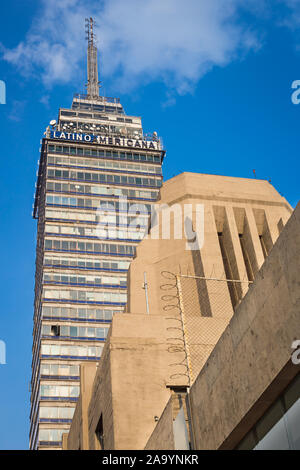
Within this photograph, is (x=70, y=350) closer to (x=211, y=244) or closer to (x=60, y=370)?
(x=60, y=370)

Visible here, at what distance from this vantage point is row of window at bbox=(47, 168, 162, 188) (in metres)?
102

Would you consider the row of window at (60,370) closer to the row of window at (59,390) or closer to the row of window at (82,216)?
the row of window at (59,390)

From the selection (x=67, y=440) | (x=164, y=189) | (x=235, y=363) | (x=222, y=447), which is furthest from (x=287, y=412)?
(x=67, y=440)

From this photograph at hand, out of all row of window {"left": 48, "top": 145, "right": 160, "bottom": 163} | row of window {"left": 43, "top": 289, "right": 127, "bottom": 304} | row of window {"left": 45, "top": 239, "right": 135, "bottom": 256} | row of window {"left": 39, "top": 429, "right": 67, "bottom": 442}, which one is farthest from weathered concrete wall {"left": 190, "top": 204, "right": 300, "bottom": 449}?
row of window {"left": 48, "top": 145, "right": 160, "bottom": 163}

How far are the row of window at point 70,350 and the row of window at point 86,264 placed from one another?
13.4m

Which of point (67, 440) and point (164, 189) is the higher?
point (164, 189)

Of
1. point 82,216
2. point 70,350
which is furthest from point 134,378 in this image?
point 82,216

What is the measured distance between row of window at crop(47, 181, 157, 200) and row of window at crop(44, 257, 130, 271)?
1301 centimetres

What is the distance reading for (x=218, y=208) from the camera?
118 feet

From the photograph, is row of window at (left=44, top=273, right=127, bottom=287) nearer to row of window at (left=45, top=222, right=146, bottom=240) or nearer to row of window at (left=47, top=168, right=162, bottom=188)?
row of window at (left=45, top=222, right=146, bottom=240)

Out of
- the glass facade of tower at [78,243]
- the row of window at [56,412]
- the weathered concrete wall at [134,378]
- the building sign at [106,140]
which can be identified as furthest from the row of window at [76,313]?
the weathered concrete wall at [134,378]

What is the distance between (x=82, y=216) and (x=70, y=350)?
76.9 ft
